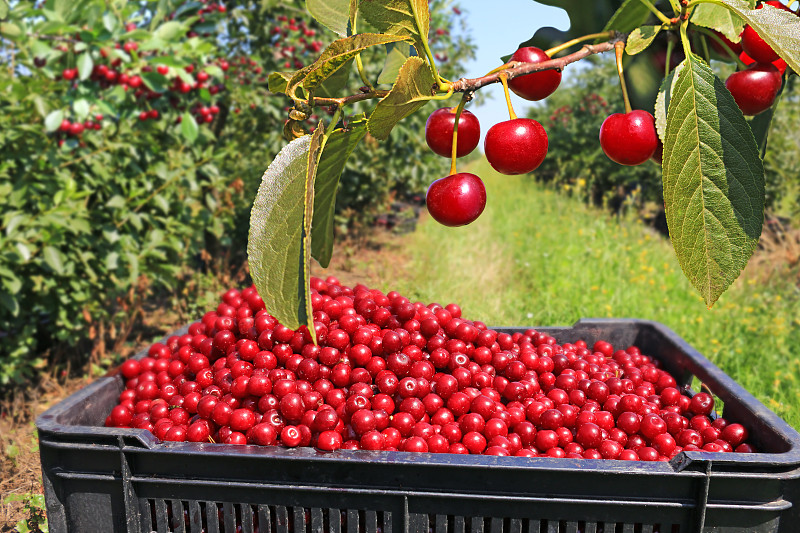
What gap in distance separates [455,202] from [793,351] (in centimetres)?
341

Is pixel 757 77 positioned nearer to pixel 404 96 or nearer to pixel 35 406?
pixel 404 96

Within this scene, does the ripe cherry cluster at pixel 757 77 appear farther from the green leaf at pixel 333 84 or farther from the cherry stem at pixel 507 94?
the green leaf at pixel 333 84

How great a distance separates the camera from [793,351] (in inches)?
134

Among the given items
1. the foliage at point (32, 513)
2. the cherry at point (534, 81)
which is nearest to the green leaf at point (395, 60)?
the cherry at point (534, 81)

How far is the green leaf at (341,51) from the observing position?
0.63 meters

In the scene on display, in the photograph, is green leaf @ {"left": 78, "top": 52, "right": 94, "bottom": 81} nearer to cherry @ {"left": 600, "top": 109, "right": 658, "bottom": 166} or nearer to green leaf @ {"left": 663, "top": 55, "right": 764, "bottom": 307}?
cherry @ {"left": 600, "top": 109, "right": 658, "bottom": 166}

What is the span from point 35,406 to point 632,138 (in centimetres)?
315

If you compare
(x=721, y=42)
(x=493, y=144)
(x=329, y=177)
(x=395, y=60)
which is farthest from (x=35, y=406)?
(x=721, y=42)

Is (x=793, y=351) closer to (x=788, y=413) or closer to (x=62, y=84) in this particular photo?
(x=788, y=413)

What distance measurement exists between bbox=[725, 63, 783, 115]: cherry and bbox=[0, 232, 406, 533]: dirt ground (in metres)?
1.71

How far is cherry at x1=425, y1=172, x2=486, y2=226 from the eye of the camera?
0.82 metres

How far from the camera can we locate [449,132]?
35.1 inches

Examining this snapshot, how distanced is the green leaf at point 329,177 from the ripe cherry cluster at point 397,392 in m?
0.31

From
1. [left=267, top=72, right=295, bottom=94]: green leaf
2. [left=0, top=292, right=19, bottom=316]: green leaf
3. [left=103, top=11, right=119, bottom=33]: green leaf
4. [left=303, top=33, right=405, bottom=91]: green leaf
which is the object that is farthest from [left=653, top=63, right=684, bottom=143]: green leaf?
[left=0, top=292, right=19, bottom=316]: green leaf
